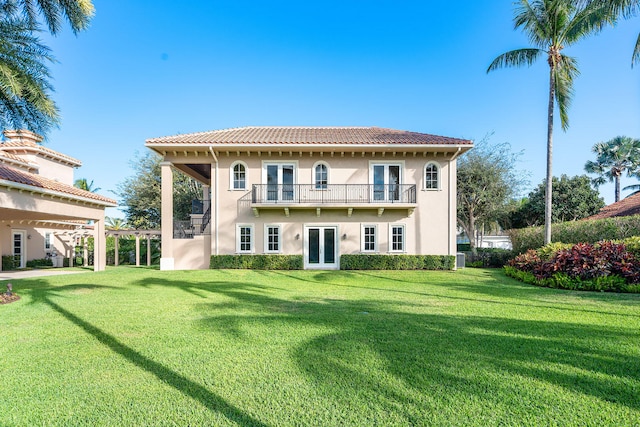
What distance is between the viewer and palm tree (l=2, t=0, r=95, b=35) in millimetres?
8570

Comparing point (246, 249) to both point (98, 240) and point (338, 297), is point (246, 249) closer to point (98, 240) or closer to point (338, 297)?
point (98, 240)

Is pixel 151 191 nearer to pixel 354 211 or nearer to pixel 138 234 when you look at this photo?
pixel 138 234

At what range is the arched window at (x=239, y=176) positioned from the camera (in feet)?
56.7

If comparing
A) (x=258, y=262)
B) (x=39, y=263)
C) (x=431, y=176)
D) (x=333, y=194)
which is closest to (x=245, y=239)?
(x=258, y=262)

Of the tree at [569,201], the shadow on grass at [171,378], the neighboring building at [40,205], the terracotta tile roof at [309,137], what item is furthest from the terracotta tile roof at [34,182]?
the tree at [569,201]

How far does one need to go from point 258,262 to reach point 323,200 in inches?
183

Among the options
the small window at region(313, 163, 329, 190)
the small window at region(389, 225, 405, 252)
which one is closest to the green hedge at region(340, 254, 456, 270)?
the small window at region(389, 225, 405, 252)

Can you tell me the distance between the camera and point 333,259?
684 inches

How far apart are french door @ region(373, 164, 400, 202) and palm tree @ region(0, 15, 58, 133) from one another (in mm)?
13358

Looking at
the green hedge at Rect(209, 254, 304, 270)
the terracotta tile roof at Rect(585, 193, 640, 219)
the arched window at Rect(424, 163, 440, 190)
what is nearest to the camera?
the green hedge at Rect(209, 254, 304, 270)

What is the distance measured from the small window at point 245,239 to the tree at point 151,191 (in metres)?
13.0

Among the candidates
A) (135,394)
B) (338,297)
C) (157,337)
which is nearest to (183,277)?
(338,297)

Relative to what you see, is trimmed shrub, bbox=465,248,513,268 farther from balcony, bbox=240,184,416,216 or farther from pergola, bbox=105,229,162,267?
pergola, bbox=105,229,162,267

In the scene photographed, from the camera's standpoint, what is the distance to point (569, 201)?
2664 centimetres
